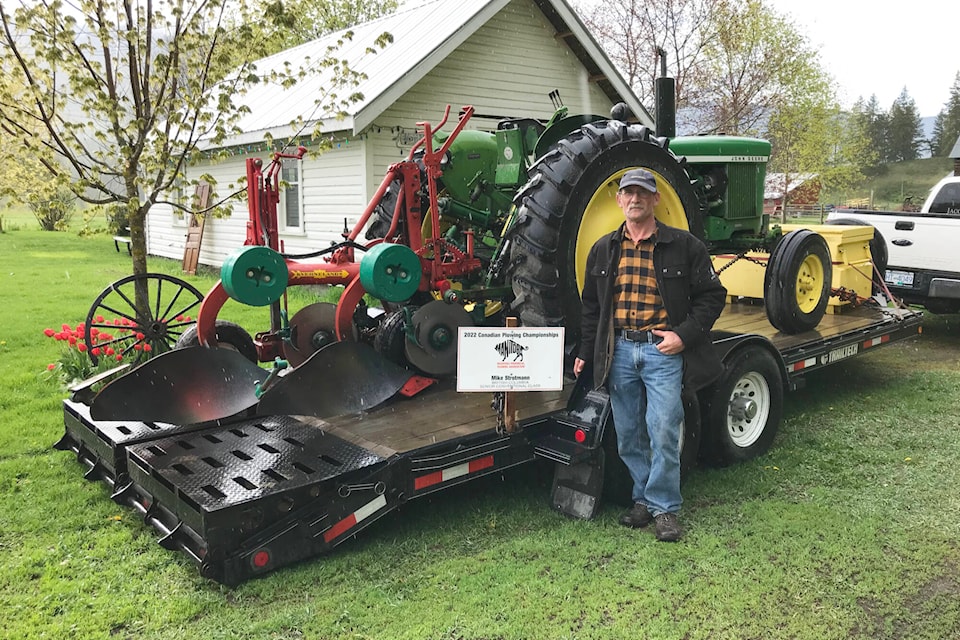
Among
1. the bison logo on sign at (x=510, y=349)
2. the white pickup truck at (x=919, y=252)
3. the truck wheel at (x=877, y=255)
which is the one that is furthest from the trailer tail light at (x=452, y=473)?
the white pickup truck at (x=919, y=252)

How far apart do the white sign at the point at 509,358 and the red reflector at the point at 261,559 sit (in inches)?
46.1

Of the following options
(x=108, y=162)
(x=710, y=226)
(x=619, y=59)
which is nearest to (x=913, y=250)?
(x=710, y=226)

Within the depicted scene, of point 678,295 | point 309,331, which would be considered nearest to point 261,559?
point 309,331

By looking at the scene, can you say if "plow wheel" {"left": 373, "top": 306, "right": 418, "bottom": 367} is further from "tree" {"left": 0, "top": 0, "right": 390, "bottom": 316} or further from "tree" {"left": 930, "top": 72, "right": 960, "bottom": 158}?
"tree" {"left": 930, "top": 72, "right": 960, "bottom": 158}

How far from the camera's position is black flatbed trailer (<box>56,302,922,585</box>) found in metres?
3.38

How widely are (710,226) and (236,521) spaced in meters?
4.52

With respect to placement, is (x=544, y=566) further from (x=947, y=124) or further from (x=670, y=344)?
(x=947, y=124)

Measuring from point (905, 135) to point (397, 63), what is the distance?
65.2m

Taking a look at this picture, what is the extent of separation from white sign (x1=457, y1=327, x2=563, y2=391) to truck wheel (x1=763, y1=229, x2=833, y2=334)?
2742mm

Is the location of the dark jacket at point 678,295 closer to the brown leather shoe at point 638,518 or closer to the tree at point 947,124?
the brown leather shoe at point 638,518

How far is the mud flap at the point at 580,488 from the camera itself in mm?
4062

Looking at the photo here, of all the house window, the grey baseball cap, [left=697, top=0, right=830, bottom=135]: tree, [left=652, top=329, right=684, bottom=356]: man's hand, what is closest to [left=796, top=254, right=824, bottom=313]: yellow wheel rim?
[left=652, top=329, right=684, bottom=356]: man's hand

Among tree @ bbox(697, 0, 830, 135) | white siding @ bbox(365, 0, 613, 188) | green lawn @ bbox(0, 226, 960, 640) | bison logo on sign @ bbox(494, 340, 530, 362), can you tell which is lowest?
green lawn @ bbox(0, 226, 960, 640)

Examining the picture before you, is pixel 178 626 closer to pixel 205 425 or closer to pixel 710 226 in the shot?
pixel 205 425
